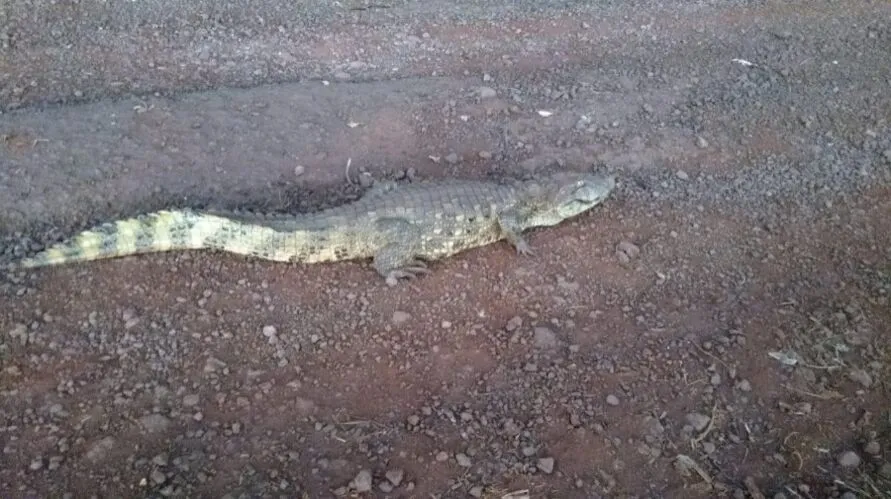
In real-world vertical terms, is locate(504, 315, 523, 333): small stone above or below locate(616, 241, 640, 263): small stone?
below

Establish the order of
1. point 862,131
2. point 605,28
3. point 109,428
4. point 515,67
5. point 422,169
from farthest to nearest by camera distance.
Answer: point 605,28 → point 515,67 → point 862,131 → point 422,169 → point 109,428

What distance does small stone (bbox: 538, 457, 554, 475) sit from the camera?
4.14 meters

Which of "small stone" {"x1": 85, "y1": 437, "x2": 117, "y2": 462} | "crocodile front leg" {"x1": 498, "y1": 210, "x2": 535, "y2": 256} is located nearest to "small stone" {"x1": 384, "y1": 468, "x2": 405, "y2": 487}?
"small stone" {"x1": 85, "y1": 437, "x2": 117, "y2": 462}

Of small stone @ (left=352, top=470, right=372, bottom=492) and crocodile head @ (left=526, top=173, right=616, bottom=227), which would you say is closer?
small stone @ (left=352, top=470, right=372, bottom=492)

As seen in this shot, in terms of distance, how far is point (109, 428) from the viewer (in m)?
4.23

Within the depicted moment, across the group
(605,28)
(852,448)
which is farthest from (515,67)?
(852,448)

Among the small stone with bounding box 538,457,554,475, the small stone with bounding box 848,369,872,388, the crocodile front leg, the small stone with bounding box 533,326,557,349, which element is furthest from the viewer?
the crocodile front leg

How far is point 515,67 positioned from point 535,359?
3.75 metres

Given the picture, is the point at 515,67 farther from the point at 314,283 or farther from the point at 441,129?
the point at 314,283

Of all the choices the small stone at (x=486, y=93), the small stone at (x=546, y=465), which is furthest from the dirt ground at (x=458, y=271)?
the small stone at (x=486, y=93)

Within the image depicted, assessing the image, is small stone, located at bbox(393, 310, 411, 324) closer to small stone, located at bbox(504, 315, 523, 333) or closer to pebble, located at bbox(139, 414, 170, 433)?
small stone, located at bbox(504, 315, 523, 333)

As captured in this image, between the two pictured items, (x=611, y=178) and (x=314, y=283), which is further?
(x=611, y=178)

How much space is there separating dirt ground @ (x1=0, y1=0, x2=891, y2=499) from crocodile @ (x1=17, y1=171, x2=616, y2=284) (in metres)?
0.13

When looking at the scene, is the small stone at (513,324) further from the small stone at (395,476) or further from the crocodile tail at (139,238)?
the crocodile tail at (139,238)
